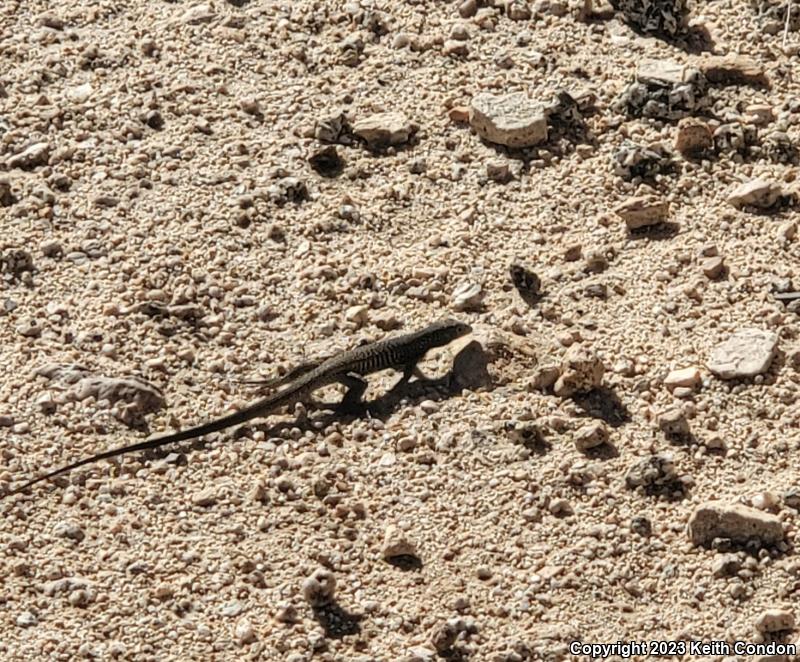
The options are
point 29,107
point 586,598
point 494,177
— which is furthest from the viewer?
point 29,107

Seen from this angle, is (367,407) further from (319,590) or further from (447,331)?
(319,590)

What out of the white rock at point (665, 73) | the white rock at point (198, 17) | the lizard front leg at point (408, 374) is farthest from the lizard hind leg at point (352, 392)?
the white rock at point (198, 17)

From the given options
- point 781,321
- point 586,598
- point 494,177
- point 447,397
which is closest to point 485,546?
point 586,598

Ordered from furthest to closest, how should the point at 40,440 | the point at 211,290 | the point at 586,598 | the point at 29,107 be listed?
the point at 29,107 < the point at 211,290 < the point at 40,440 < the point at 586,598

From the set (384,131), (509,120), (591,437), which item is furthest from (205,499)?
(509,120)

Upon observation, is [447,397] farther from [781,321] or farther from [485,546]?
[781,321]

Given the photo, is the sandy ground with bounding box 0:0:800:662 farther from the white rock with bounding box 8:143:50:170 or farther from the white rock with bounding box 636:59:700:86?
the white rock with bounding box 636:59:700:86

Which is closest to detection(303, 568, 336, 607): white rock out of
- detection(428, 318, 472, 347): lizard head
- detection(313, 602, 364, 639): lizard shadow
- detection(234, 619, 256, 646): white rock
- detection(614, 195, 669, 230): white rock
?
detection(313, 602, 364, 639): lizard shadow
